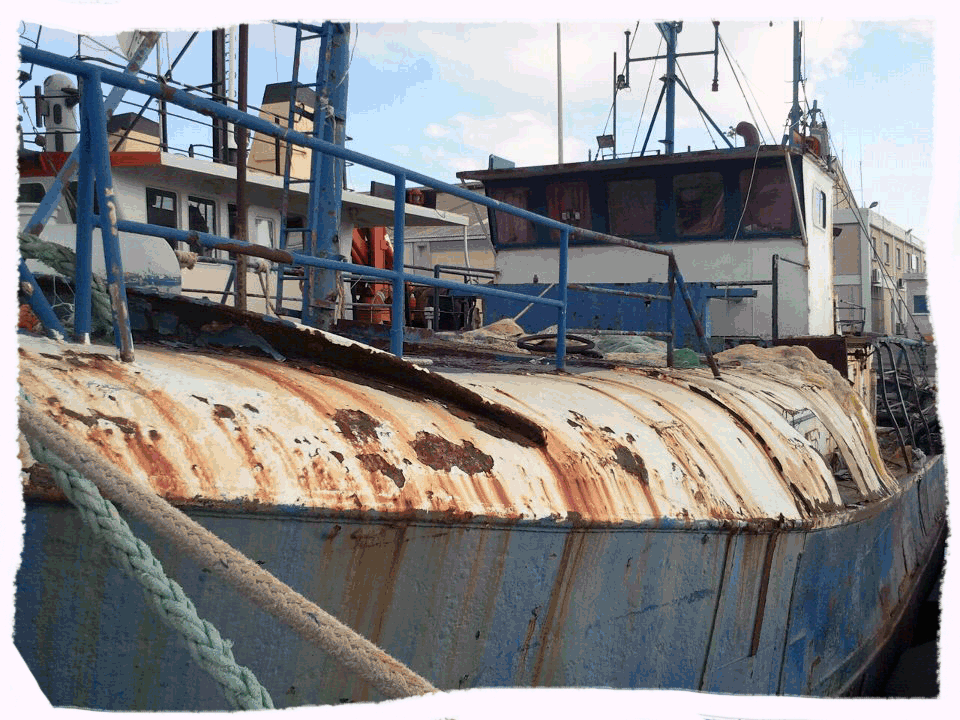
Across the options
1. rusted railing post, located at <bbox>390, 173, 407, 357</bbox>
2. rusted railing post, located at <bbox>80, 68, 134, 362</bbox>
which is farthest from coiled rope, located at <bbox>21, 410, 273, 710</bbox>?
rusted railing post, located at <bbox>390, 173, 407, 357</bbox>

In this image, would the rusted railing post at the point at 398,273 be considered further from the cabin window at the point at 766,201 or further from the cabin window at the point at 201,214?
the cabin window at the point at 201,214

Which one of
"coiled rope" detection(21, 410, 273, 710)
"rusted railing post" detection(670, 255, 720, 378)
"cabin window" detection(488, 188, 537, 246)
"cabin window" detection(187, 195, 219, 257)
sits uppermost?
"cabin window" detection(187, 195, 219, 257)

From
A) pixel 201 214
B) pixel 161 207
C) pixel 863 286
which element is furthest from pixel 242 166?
pixel 863 286

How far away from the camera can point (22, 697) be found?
1.35m

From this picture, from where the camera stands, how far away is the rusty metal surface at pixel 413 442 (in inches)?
69.4

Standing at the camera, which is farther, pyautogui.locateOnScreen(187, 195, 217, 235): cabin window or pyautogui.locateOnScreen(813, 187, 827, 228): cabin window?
pyautogui.locateOnScreen(187, 195, 217, 235): cabin window

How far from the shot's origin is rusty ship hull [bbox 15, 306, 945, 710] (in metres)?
1.79

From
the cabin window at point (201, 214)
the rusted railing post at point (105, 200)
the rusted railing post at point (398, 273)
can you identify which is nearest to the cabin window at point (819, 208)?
the rusted railing post at point (398, 273)

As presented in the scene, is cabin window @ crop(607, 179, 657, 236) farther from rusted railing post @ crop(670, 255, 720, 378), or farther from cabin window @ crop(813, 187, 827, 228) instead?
rusted railing post @ crop(670, 255, 720, 378)

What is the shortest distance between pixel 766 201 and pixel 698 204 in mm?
593

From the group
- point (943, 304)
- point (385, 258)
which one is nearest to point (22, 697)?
point (943, 304)

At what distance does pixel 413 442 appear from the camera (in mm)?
2234

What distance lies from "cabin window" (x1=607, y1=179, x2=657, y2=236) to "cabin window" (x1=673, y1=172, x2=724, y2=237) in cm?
24

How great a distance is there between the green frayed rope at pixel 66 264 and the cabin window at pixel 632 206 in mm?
6628
